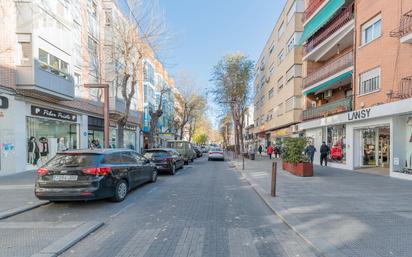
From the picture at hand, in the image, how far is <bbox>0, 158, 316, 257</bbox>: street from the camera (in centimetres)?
427

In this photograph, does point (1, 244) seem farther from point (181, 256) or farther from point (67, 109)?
point (67, 109)

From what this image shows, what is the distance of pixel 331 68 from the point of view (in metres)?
19.0

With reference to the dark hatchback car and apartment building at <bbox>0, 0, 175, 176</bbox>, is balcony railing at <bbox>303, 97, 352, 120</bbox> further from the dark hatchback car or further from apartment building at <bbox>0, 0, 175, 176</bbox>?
apartment building at <bbox>0, 0, 175, 176</bbox>

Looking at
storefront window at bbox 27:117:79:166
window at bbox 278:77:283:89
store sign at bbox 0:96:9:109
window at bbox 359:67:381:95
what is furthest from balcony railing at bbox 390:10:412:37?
storefront window at bbox 27:117:79:166

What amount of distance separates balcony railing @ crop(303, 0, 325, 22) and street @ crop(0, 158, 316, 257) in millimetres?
18405

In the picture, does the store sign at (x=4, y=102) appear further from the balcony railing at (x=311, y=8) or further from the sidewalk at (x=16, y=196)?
the balcony railing at (x=311, y=8)

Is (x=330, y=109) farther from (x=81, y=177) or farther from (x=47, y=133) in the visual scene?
(x=47, y=133)

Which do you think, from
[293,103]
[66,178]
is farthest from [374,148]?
[66,178]

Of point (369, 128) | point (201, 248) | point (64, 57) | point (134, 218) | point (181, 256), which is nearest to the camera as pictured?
point (181, 256)

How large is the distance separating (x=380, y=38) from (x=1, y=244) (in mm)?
17211

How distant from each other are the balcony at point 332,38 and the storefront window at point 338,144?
605cm

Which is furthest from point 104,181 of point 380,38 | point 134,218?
point 380,38

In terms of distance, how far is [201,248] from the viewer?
14.1 ft

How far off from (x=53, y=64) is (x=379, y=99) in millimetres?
18640
